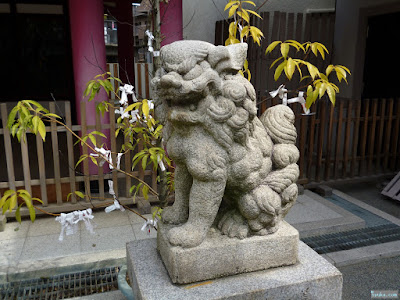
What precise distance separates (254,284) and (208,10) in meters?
6.00

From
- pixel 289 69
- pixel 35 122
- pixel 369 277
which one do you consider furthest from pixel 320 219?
pixel 35 122

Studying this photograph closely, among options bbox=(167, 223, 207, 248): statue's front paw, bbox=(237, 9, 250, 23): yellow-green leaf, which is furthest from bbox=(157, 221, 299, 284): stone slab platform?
bbox=(237, 9, 250, 23): yellow-green leaf

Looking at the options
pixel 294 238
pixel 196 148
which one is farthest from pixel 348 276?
pixel 196 148

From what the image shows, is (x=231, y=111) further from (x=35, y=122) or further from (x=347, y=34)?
(x=347, y=34)

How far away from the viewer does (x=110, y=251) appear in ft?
11.6

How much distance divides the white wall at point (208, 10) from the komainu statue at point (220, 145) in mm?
5025

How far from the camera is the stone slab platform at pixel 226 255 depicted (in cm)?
209

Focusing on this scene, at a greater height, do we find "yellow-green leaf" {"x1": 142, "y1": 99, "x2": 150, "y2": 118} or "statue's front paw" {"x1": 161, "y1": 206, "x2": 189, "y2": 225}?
"yellow-green leaf" {"x1": 142, "y1": 99, "x2": 150, "y2": 118}

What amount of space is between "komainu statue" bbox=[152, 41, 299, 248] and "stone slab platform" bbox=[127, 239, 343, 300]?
0.26 metres

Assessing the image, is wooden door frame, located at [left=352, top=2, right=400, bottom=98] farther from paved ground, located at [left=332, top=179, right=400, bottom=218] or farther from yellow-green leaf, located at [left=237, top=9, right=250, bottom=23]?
yellow-green leaf, located at [left=237, top=9, right=250, bottom=23]

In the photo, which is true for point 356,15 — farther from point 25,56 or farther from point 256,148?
point 25,56

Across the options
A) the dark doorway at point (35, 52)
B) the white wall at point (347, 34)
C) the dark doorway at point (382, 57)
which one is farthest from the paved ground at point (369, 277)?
the dark doorway at point (35, 52)

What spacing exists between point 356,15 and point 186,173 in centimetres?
621

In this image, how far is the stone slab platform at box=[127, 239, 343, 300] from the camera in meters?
2.06
